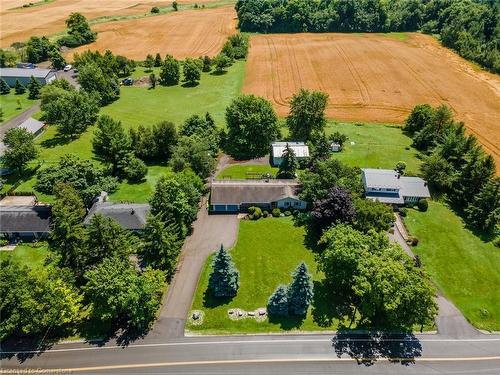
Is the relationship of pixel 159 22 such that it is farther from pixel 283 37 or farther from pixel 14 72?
pixel 14 72

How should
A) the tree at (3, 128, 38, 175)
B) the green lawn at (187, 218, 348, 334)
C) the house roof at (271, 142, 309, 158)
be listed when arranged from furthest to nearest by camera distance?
the house roof at (271, 142, 309, 158), the tree at (3, 128, 38, 175), the green lawn at (187, 218, 348, 334)

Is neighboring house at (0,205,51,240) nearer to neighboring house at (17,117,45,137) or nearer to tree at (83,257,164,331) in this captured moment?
tree at (83,257,164,331)

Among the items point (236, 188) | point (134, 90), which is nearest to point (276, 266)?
point (236, 188)

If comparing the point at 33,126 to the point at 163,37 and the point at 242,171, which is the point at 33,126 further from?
the point at 163,37

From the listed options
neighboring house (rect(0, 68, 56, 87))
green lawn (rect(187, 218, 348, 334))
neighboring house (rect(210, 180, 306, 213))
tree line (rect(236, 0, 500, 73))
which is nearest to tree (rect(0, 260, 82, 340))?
green lawn (rect(187, 218, 348, 334))

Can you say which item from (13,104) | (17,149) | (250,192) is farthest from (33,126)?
(250,192)

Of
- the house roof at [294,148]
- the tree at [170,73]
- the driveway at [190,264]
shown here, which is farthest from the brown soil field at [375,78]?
the driveway at [190,264]
